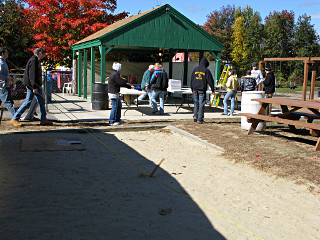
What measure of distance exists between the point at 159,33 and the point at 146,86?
340 cm

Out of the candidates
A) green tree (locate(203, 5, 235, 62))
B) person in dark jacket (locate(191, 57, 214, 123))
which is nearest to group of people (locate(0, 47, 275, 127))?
person in dark jacket (locate(191, 57, 214, 123))

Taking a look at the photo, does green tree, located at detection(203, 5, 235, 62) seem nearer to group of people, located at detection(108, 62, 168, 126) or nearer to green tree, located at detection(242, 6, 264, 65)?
green tree, located at detection(242, 6, 264, 65)

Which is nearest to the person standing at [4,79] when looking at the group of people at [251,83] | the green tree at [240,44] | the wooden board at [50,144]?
the wooden board at [50,144]

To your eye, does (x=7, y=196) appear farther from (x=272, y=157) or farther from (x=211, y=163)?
(x=272, y=157)

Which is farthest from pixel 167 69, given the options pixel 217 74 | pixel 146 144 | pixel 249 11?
pixel 249 11

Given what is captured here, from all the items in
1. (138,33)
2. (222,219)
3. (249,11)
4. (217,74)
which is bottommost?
(222,219)

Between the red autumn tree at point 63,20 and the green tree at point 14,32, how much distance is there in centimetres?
74

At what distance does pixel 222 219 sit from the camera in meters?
3.99

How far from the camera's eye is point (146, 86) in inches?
507

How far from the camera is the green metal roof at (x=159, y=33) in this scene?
14406 mm

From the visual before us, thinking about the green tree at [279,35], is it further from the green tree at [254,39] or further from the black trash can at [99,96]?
the black trash can at [99,96]

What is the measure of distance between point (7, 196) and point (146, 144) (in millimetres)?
3863

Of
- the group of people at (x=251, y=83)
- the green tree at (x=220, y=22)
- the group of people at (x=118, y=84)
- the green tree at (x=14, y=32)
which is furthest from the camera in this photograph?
the green tree at (x=220, y=22)

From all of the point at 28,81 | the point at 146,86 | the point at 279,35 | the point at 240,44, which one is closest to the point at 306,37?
the point at 279,35
